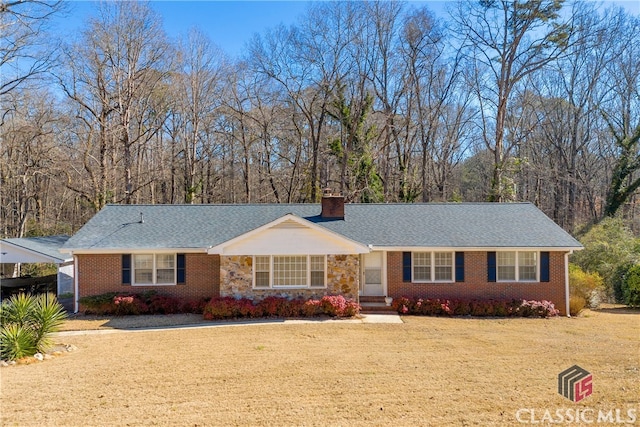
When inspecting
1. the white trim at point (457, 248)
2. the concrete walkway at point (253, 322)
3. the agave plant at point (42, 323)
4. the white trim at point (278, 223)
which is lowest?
the concrete walkway at point (253, 322)

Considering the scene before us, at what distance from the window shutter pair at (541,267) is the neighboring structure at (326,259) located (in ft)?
0.13

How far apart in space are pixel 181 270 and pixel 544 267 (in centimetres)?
1396

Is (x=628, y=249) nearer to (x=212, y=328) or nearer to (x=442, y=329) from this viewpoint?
(x=442, y=329)

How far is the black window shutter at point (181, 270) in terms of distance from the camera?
53.2 feet

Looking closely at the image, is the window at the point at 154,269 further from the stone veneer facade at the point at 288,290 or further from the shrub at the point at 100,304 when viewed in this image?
the stone veneer facade at the point at 288,290

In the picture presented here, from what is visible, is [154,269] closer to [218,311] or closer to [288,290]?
[218,311]

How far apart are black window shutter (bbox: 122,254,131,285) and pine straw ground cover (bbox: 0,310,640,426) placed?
3.69 meters

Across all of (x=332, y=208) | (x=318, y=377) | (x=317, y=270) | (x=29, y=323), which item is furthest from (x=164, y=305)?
(x=318, y=377)

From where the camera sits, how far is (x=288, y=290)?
51.1ft

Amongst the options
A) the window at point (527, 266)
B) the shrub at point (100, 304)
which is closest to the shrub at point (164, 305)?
the shrub at point (100, 304)

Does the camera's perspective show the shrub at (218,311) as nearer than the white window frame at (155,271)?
Yes

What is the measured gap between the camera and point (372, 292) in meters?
16.8

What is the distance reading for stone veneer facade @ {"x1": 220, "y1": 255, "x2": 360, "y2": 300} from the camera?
15.5 metres

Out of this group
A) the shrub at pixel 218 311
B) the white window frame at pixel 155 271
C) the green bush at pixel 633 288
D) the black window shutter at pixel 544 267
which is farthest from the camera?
the green bush at pixel 633 288
